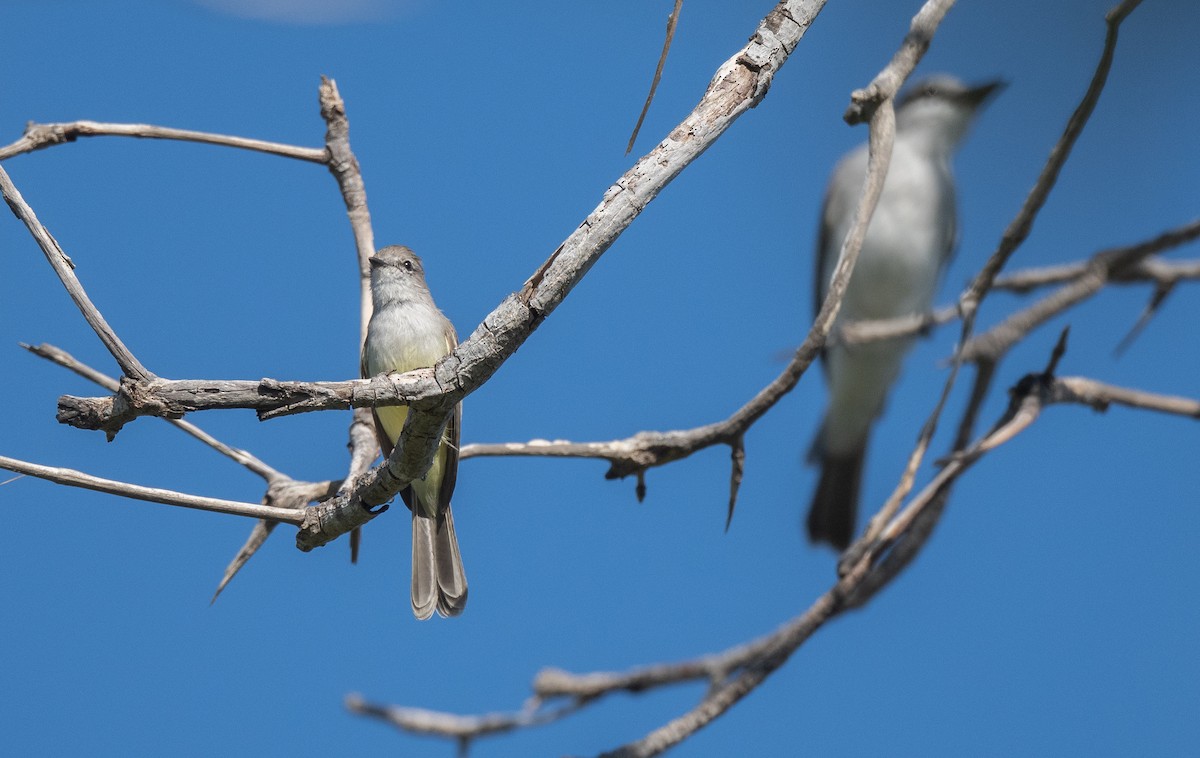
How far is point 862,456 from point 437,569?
3776mm

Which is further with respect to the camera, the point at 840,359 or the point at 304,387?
the point at 840,359

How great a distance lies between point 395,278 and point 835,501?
322 centimetres

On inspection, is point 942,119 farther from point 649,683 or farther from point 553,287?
point 553,287

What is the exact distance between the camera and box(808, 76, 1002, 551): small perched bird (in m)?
7.72

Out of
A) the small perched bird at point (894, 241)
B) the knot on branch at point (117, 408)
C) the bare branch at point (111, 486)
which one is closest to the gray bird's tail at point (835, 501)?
the small perched bird at point (894, 241)

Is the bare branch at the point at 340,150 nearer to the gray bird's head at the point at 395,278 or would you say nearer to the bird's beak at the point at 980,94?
the gray bird's head at the point at 395,278

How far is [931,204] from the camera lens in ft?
25.6

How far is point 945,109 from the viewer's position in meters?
7.71

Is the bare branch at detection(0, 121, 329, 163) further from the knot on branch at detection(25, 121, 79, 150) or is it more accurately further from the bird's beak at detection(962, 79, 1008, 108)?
the bird's beak at detection(962, 79, 1008, 108)

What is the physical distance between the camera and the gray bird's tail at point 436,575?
441 cm

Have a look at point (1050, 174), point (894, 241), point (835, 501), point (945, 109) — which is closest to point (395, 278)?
point (1050, 174)

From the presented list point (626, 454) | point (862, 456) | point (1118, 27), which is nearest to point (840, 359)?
point (862, 456)

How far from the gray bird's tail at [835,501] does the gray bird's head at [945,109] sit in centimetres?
231

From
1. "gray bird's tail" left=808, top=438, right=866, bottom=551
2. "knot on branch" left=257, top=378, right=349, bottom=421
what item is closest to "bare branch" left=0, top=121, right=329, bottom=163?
"knot on branch" left=257, top=378, right=349, bottom=421
